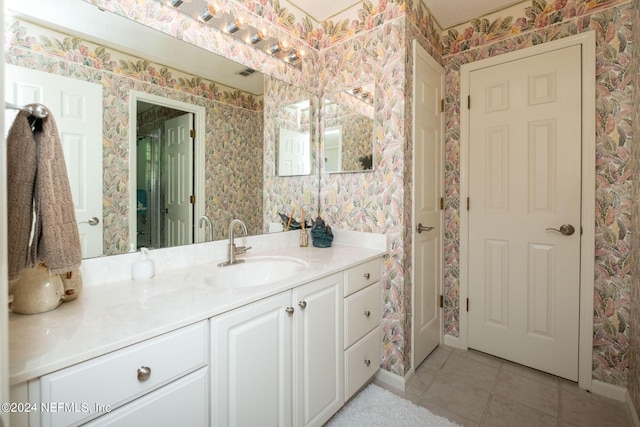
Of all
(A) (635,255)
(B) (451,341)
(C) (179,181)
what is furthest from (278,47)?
(B) (451,341)

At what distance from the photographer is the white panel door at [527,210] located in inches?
73.4

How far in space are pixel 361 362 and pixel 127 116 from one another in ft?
5.65

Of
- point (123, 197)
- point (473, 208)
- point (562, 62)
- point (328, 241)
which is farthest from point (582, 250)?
point (123, 197)

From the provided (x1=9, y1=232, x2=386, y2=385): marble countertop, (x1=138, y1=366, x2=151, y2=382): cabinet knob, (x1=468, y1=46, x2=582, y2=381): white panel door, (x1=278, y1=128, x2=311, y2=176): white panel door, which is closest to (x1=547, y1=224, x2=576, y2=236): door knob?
(x1=468, y1=46, x2=582, y2=381): white panel door

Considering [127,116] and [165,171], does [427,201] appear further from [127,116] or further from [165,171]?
[127,116]

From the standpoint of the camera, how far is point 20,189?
2.42 ft

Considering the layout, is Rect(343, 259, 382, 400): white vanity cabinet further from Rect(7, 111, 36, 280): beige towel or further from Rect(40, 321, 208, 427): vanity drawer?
Rect(7, 111, 36, 280): beige towel

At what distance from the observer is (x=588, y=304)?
1.81m

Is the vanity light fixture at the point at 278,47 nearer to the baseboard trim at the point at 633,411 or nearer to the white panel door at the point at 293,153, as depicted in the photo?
the white panel door at the point at 293,153

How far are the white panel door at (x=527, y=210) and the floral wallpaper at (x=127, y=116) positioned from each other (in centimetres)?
165

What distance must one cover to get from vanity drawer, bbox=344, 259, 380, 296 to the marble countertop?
25 centimetres

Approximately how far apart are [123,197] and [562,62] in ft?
8.57

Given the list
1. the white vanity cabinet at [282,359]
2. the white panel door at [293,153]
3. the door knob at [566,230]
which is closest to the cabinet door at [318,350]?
the white vanity cabinet at [282,359]

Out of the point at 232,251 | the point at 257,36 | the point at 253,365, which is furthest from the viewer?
the point at 257,36
